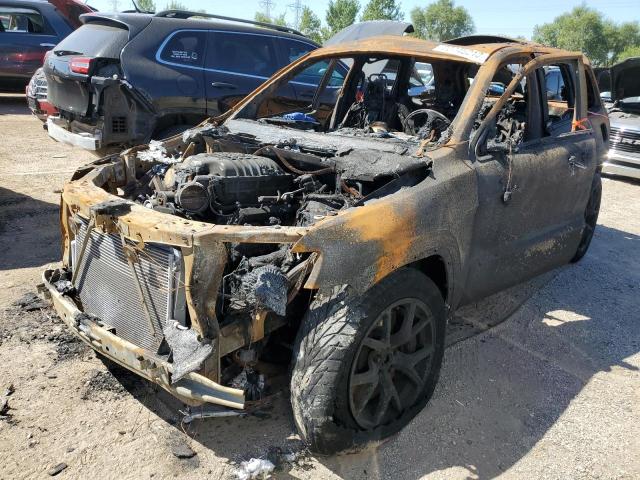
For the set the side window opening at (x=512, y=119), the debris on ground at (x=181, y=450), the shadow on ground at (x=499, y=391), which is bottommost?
the debris on ground at (x=181, y=450)

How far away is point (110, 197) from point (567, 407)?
2869mm

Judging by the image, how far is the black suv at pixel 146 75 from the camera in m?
6.09

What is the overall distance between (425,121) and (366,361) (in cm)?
217

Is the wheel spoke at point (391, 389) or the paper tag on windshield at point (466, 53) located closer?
the wheel spoke at point (391, 389)

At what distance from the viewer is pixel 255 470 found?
269cm

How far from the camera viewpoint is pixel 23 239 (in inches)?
209

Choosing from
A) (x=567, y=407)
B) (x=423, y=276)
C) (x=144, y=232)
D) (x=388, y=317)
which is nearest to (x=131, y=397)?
(x=144, y=232)

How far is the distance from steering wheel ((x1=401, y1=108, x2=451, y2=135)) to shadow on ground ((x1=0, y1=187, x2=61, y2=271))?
3115 mm

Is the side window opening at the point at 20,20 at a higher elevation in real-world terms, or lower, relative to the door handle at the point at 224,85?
higher

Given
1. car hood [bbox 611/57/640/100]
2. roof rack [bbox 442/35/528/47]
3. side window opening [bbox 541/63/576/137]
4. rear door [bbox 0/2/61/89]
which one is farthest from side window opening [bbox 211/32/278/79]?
rear door [bbox 0/2/61/89]

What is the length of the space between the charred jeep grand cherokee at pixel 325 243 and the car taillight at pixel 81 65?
2493 mm

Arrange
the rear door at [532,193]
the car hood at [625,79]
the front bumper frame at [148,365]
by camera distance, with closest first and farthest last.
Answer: the front bumper frame at [148,365], the rear door at [532,193], the car hood at [625,79]

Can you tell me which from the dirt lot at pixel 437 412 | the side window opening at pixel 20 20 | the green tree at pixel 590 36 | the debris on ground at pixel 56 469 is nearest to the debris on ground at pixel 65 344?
the dirt lot at pixel 437 412

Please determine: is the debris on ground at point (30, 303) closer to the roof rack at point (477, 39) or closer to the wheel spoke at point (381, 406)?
the wheel spoke at point (381, 406)
